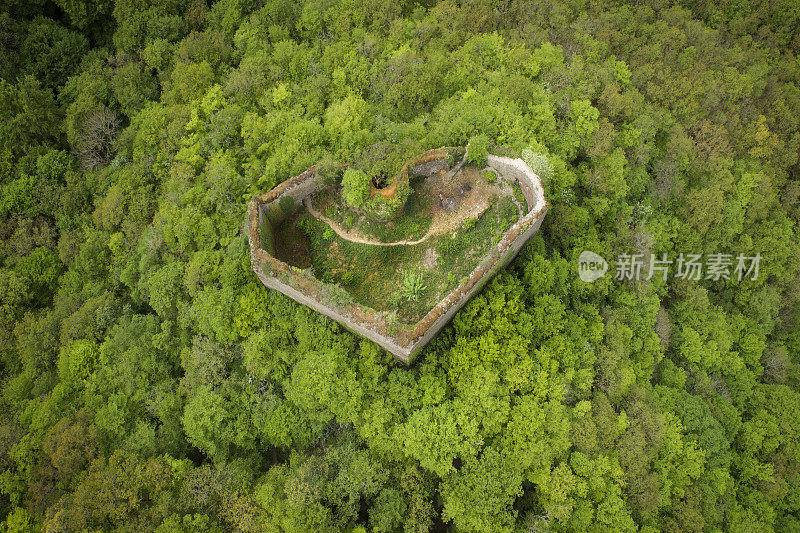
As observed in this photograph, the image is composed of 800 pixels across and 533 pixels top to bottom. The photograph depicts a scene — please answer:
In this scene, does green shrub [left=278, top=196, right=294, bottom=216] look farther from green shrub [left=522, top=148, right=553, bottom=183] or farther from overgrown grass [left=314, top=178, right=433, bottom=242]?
green shrub [left=522, top=148, right=553, bottom=183]

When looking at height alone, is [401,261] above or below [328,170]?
below

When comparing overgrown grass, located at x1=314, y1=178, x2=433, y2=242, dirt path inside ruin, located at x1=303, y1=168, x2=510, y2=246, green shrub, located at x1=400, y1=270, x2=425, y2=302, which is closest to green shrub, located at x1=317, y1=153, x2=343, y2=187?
overgrown grass, located at x1=314, y1=178, x2=433, y2=242

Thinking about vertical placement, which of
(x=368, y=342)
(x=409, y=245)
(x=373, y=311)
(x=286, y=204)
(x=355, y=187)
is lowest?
(x=368, y=342)

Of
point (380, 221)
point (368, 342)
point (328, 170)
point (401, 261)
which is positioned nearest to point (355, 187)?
point (328, 170)

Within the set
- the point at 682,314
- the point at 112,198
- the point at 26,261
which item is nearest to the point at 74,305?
the point at 26,261

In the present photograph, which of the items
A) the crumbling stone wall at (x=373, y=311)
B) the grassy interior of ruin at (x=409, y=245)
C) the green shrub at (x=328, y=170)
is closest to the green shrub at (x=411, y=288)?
the grassy interior of ruin at (x=409, y=245)

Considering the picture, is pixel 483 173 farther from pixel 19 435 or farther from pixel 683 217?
pixel 19 435

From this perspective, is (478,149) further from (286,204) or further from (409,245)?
(286,204)
